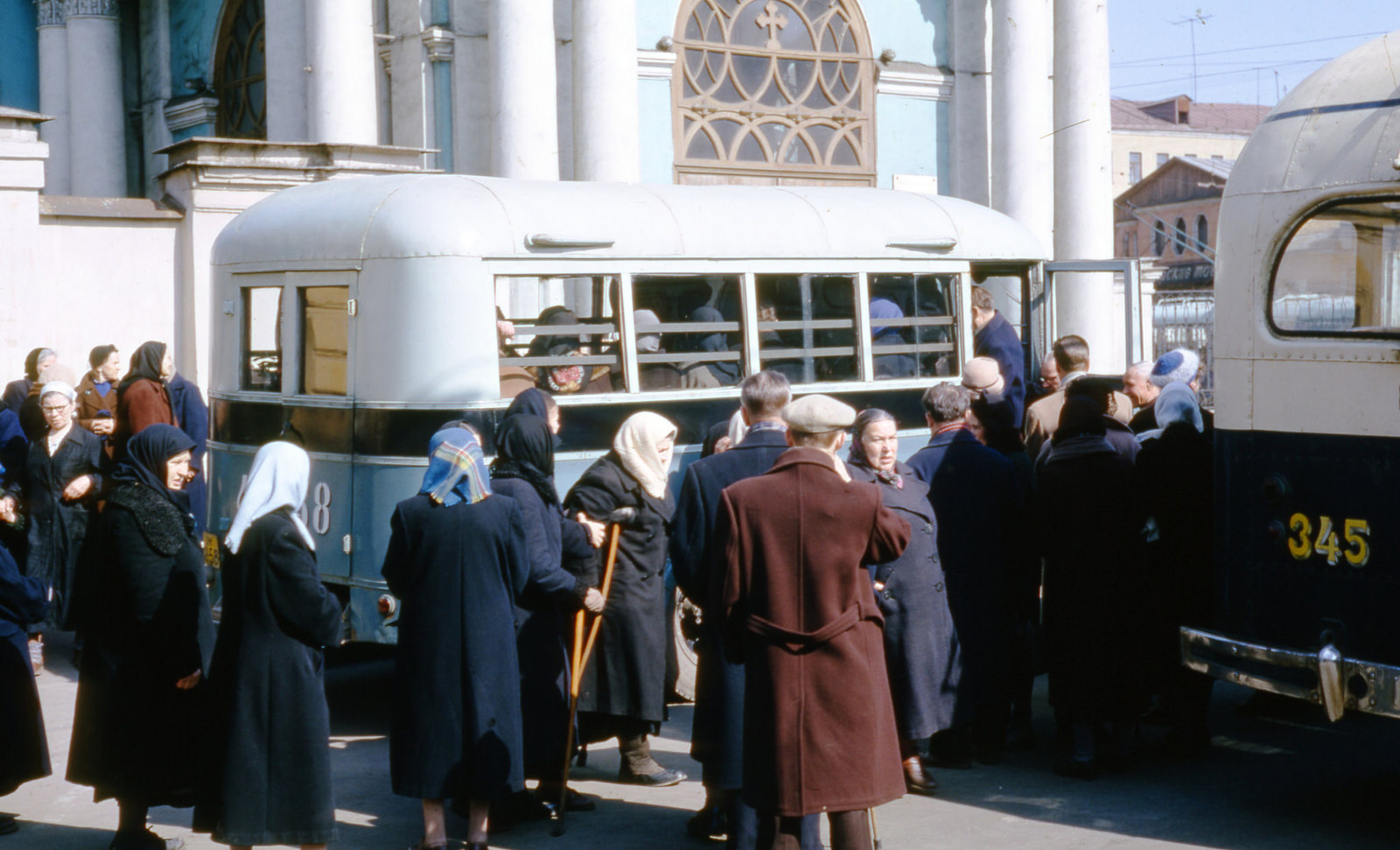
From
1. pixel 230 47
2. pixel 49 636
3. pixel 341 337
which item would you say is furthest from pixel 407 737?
pixel 230 47

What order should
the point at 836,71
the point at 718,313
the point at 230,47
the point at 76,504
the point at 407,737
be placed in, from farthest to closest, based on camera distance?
1. the point at 230,47
2. the point at 836,71
3. the point at 76,504
4. the point at 718,313
5. the point at 407,737

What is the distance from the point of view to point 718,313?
866cm

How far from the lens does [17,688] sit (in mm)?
6230

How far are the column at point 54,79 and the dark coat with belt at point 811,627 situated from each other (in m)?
19.1

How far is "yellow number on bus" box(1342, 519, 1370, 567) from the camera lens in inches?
239

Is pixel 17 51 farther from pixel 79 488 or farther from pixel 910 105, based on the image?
pixel 79 488

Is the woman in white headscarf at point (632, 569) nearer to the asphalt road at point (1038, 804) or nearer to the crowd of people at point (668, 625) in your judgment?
the crowd of people at point (668, 625)

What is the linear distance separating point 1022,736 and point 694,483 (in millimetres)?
2740

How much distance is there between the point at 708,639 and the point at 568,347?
9.01 feet

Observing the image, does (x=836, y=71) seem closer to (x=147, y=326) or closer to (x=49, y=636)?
(x=147, y=326)

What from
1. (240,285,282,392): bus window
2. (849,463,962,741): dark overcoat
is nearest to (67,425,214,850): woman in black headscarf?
(240,285,282,392): bus window

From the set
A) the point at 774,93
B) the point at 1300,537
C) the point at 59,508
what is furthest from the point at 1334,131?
the point at 774,93

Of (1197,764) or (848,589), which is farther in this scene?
(1197,764)

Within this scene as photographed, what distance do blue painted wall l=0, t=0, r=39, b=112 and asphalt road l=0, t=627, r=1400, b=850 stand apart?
1689 cm
